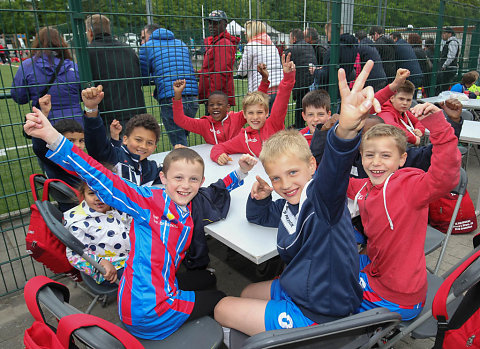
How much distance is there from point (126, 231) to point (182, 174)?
25.2 inches

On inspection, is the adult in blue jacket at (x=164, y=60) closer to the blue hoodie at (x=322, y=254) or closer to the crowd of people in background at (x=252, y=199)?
the crowd of people in background at (x=252, y=199)

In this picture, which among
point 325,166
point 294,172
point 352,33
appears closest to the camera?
point 325,166

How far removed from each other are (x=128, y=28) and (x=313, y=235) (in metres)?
2.55

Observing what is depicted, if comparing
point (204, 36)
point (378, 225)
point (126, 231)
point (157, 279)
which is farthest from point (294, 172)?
point (204, 36)

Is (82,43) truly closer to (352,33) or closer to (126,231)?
(126,231)

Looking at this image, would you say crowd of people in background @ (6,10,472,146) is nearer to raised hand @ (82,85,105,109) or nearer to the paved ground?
raised hand @ (82,85,105,109)

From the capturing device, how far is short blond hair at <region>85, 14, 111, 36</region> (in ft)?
9.73

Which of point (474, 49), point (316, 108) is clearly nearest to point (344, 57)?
point (316, 108)

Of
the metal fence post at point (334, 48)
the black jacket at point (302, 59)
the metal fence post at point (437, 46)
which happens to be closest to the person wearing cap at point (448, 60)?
the metal fence post at point (437, 46)

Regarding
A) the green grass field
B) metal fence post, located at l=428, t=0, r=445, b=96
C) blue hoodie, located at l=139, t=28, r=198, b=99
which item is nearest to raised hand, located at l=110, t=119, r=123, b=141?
the green grass field

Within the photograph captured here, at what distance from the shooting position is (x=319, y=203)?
126 centimetres

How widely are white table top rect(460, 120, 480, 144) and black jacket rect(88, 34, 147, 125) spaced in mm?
3346

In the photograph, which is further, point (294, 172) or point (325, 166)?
point (294, 172)

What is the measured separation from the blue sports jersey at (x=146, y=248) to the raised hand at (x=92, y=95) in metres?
0.73
